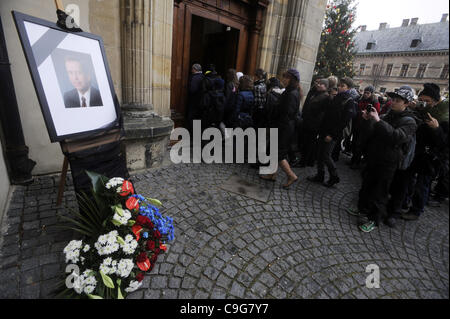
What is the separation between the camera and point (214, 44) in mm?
6711

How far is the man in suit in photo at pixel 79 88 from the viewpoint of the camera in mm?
2201

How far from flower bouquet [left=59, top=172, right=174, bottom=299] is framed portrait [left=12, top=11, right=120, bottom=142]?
0.53 meters

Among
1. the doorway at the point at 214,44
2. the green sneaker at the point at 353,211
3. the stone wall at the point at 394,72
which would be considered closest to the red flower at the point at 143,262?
the green sneaker at the point at 353,211

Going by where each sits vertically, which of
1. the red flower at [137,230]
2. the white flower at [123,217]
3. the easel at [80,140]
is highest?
the easel at [80,140]

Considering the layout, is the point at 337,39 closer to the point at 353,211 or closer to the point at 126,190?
the point at 353,211

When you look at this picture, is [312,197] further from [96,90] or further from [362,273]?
[96,90]

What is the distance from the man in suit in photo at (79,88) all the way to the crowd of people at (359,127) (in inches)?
104

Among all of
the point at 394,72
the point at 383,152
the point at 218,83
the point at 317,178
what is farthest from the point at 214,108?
the point at 394,72

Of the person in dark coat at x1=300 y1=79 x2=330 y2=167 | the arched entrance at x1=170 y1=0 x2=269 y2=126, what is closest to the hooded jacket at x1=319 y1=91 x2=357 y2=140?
the person in dark coat at x1=300 y1=79 x2=330 y2=167

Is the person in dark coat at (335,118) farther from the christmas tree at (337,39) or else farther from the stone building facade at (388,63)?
the stone building facade at (388,63)

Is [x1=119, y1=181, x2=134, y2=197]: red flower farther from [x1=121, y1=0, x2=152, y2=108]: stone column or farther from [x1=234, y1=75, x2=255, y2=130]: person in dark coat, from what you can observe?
[x1=234, y1=75, x2=255, y2=130]: person in dark coat

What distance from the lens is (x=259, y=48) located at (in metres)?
6.24

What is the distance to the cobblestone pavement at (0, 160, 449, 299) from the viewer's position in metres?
1.99
